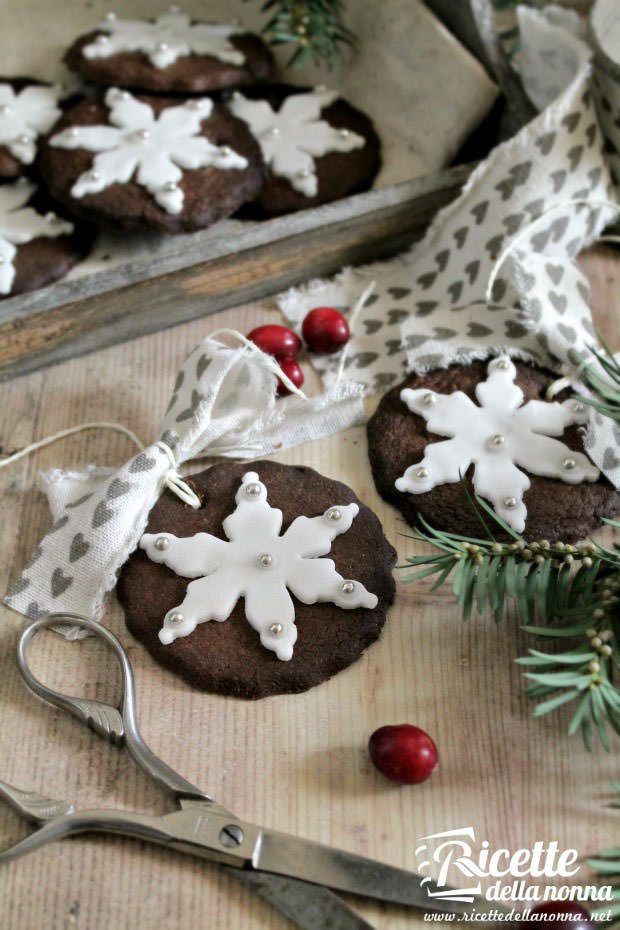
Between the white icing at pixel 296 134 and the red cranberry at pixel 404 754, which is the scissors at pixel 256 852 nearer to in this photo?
the red cranberry at pixel 404 754

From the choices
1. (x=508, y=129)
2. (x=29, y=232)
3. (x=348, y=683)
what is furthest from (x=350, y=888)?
(x=508, y=129)

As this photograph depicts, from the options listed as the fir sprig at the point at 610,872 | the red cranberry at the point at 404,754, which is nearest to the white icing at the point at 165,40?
the red cranberry at the point at 404,754

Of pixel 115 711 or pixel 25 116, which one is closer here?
pixel 115 711

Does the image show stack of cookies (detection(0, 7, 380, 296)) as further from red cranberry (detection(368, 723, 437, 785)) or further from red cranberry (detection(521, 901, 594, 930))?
red cranberry (detection(521, 901, 594, 930))

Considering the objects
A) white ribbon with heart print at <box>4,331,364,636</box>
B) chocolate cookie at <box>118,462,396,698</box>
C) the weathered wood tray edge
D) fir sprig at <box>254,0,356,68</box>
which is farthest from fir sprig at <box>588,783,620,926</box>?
fir sprig at <box>254,0,356,68</box>

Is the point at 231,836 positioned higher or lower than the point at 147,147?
lower

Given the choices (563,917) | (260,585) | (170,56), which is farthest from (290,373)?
(563,917)

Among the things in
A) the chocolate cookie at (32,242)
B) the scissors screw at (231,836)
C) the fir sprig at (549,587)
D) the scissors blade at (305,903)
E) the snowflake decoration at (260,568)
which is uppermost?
the chocolate cookie at (32,242)

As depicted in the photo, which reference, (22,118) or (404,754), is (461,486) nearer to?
(404,754)
